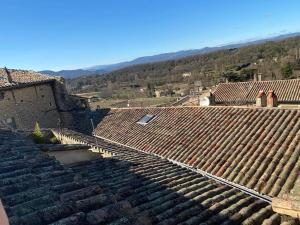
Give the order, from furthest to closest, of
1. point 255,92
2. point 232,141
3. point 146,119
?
point 255,92, point 146,119, point 232,141

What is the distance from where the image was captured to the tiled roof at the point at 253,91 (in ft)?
90.6

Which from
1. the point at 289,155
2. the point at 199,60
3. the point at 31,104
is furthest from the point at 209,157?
the point at 199,60

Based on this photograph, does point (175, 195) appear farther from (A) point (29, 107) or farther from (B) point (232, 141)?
(A) point (29, 107)

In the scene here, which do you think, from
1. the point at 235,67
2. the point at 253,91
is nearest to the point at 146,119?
the point at 253,91

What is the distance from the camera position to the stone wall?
21.6 m

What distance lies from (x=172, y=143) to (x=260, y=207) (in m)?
5.67

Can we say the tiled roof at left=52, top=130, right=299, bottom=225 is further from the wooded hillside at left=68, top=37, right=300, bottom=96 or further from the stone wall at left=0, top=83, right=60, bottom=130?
the wooded hillside at left=68, top=37, right=300, bottom=96

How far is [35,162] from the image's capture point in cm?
487

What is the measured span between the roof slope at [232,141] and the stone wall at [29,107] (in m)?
8.64

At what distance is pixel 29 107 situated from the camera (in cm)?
2286

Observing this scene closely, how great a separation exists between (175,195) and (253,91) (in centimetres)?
2521

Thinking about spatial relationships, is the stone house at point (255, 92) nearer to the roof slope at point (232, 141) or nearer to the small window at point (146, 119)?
the small window at point (146, 119)

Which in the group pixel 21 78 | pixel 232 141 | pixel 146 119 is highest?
pixel 21 78

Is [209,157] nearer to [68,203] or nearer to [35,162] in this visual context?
[35,162]
